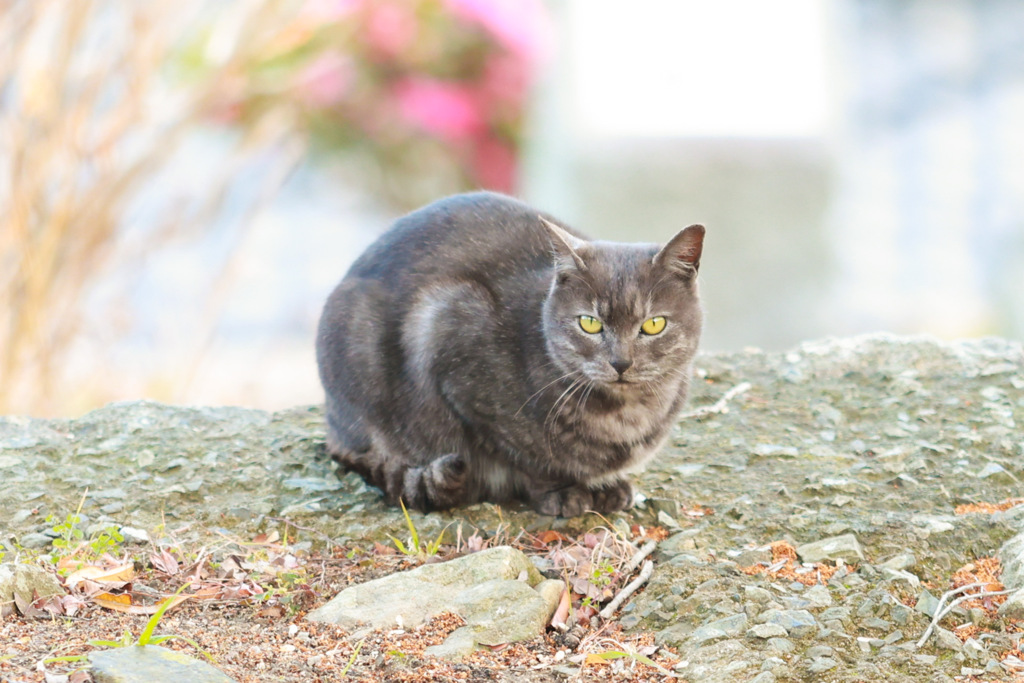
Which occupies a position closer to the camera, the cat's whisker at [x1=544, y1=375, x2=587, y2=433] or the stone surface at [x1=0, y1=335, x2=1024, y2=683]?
the stone surface at [x1=0, y1=335, x2=1024, y2=683]

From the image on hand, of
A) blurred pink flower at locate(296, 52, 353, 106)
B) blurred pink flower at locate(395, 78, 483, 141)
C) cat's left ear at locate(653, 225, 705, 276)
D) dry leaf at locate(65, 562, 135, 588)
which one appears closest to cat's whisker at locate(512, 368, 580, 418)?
cat's left ear at locate(653, 225, 705, 276)

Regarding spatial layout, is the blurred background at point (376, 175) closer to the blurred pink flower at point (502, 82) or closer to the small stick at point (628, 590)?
the blurred pink flower at point (502, 82)

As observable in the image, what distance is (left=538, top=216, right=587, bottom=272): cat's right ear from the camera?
2756 mm

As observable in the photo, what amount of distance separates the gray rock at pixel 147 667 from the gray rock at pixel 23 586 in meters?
0.37

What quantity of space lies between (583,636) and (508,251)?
1167 mm

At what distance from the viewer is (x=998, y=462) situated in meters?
3.04

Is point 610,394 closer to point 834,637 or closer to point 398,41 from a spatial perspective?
point 834,637

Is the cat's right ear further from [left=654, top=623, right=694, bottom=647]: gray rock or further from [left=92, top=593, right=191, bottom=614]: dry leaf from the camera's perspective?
[left=92, top=593, right=191, bottom=614]: dry leaf

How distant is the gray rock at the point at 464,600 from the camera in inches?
91.7

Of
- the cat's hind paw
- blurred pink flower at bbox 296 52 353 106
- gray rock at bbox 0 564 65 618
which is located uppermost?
blurred pink flower at bbox 296 52 353 106

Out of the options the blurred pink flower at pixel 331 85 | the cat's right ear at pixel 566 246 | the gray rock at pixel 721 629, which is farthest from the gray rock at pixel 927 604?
the blurred pink flower at pixel 331 85

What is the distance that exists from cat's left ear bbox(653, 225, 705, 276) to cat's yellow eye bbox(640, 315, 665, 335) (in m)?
0.14

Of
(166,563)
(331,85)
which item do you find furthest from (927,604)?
(331,85)

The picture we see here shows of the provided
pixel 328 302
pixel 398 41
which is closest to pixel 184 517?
pixel 328 302
